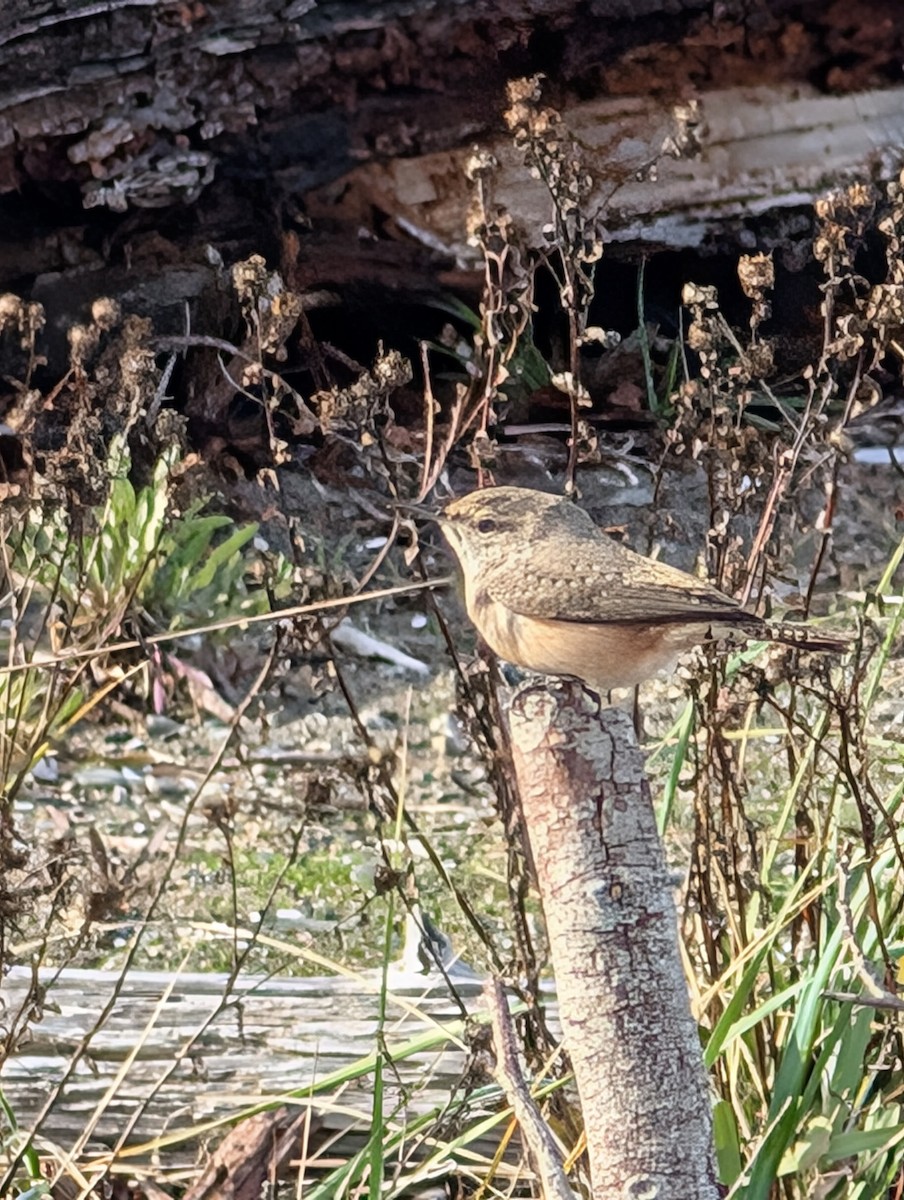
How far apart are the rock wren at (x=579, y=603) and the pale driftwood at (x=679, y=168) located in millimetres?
2291

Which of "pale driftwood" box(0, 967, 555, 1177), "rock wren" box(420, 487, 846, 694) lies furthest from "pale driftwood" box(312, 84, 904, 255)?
"rock wren" box(420, 487, 846, 694)

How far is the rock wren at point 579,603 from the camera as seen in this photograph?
1.33 metres

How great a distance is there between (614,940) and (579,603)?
11.1 inches

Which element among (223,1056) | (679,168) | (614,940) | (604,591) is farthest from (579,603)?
(679,168)

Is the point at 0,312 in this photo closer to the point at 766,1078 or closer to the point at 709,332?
the point at 709,332

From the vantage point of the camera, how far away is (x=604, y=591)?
1350 mm

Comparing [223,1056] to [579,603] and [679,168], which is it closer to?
[579,603]

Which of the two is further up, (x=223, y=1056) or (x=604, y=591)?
(x=604, y=591)

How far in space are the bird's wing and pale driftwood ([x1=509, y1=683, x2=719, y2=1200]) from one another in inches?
2.9

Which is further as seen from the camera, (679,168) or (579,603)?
(679,168)

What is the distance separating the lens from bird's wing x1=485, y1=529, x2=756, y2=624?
1.31 metres

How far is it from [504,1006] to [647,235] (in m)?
2.80

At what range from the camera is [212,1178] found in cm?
204

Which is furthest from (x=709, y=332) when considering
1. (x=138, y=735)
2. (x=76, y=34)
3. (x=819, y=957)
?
(x=76, y=34)
